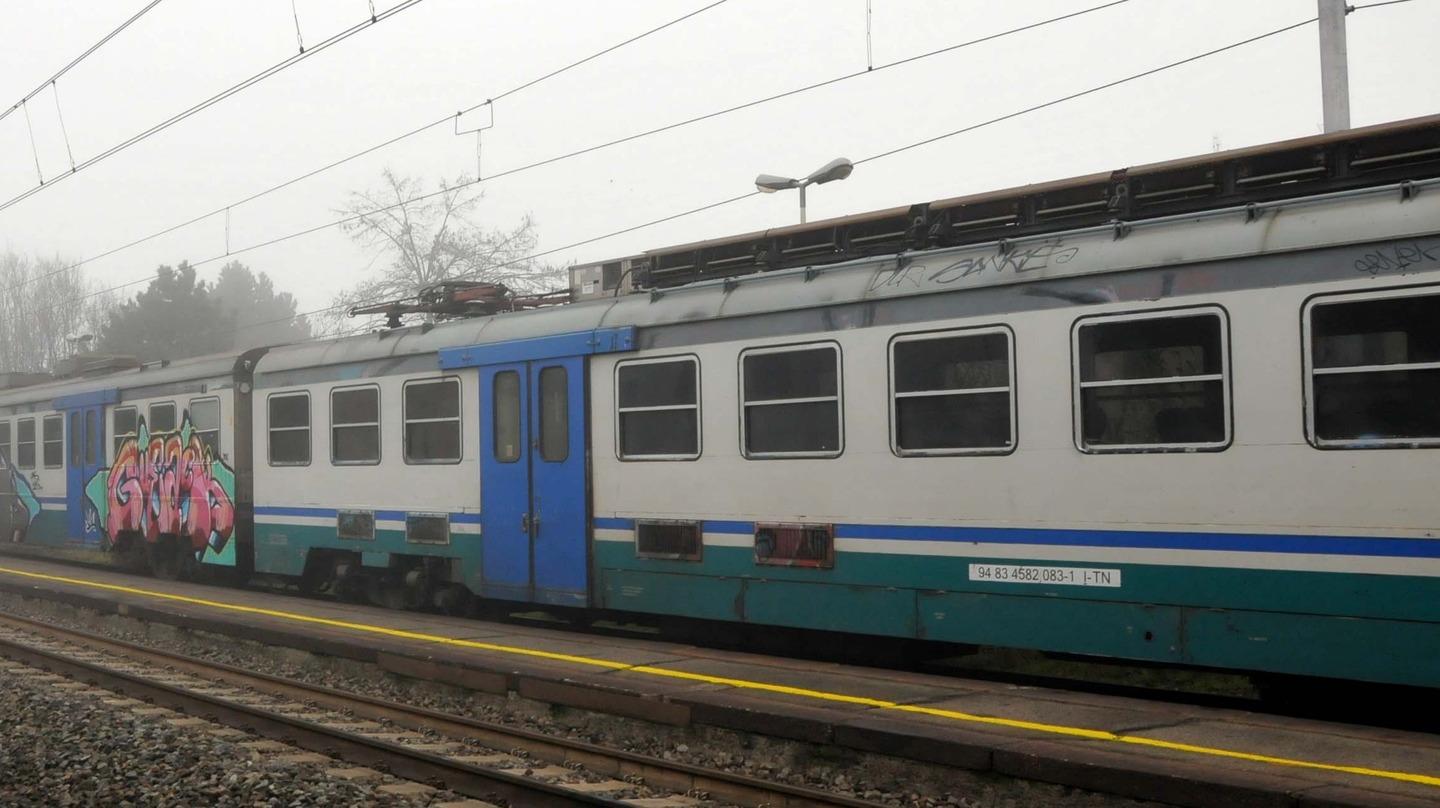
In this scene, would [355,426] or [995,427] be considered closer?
[995,427]

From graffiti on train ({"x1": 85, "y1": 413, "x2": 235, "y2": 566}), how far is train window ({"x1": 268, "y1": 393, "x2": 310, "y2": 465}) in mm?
1280

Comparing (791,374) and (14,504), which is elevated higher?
(791,374)

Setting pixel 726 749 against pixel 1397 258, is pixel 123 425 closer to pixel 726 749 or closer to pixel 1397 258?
pixel 726 749

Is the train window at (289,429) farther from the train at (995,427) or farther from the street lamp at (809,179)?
the street lamp at (809,179)

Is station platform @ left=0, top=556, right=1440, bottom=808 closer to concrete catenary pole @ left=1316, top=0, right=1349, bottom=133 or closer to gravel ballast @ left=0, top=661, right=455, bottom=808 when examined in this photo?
gravel ballast @ left=0, top=661, right=455, bottom=808

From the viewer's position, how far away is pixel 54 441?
76.9 ft

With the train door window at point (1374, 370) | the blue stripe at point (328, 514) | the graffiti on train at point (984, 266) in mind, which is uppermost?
the graffiti on train at point (984, 266)

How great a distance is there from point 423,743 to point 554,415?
424 centimetres

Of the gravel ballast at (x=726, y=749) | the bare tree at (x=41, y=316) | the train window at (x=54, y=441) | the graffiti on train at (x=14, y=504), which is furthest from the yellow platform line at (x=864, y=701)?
the bare tree at (x=41, y=316)

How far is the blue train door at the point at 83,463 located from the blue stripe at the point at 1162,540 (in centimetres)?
1556

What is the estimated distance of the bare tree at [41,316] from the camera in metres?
82.1

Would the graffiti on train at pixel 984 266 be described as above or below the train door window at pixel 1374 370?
above

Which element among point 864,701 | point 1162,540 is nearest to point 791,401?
point 864,701

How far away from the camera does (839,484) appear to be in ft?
34.6
